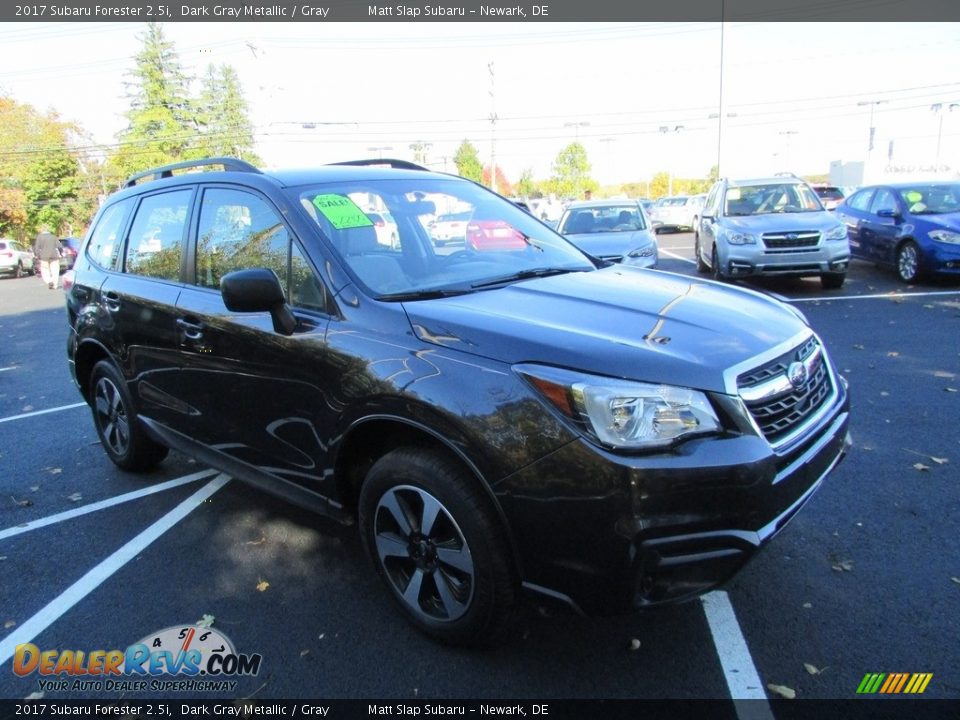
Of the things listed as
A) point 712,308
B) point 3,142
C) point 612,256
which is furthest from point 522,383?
point 3,142

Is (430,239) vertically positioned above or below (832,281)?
above

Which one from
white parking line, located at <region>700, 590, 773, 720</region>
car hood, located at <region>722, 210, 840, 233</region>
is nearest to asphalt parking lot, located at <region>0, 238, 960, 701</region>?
white parking line, located at <region>700, 590, 773, 720</region>

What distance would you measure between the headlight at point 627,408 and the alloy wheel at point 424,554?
2.10 feet

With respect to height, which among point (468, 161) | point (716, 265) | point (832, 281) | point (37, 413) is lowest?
point (37, 413)

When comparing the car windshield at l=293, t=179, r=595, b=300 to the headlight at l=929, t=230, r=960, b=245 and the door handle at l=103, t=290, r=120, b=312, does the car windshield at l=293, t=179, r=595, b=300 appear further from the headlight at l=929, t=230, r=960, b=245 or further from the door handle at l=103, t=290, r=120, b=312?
the headlight at l=929, t=230, r=960, b=245

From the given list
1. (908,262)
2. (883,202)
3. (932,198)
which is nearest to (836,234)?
(908,262)

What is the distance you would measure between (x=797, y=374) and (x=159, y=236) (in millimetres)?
3503

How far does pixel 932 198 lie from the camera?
10.8 meters

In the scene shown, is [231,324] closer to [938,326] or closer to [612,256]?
[612,256]

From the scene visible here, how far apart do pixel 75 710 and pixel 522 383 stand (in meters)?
2.07

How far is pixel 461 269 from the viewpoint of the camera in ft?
10.4

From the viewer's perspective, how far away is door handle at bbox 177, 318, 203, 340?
3.37 meters

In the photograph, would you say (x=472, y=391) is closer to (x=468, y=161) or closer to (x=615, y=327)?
(x=615, y=327)

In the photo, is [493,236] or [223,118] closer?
[493,236]
